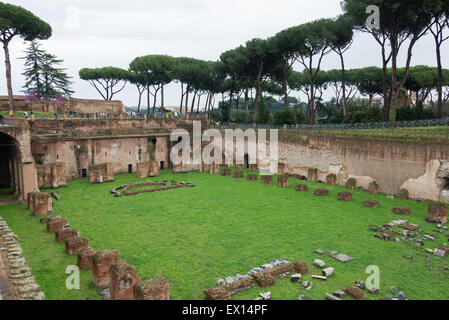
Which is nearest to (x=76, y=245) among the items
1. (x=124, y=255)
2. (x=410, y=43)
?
(x=124, y=255)

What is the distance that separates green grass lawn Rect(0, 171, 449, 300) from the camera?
7.83 metres

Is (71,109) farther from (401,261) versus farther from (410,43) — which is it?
(401,261)

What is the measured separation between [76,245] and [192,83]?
30142mm

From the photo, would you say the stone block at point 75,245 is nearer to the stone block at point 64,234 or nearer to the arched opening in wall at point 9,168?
the stone block at point 64,234

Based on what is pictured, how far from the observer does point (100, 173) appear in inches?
786

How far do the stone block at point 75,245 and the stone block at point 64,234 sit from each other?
96cm

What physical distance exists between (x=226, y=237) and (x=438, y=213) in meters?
7.75

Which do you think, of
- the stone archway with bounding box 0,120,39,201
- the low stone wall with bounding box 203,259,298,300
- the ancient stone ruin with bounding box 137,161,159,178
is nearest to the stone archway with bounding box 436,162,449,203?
the low stone wall with bounding box 203,259,298,300

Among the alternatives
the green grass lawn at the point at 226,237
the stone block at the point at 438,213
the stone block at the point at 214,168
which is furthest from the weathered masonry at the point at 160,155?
the stone block at the point at 438,213

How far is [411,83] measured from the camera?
99.4 feet

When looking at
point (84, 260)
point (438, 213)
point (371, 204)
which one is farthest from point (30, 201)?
point (438, 213)

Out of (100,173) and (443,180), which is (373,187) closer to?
(443,180)

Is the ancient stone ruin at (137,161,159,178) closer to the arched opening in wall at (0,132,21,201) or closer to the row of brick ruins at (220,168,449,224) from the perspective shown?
the row of brick ruins at (220,168,449,224)

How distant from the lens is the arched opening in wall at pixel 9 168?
55.0ft
